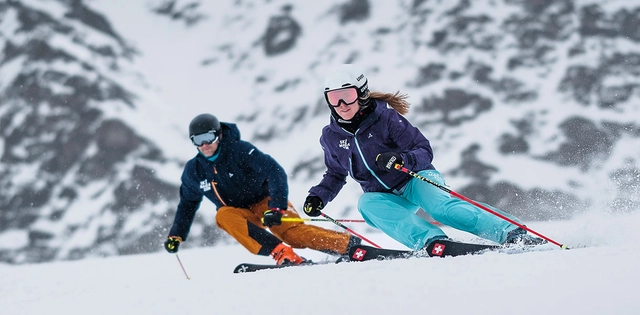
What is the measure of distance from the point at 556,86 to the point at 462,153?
535cm

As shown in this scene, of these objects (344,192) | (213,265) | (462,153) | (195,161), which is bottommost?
(213,265)

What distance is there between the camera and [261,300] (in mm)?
2693

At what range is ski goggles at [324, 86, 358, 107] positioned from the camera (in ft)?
14.4

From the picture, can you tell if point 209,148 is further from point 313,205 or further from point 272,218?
point 313,205

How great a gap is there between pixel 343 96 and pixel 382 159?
0.52m

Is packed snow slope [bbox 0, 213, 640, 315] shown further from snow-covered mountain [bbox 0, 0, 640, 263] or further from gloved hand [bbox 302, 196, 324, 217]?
snow-covered mountain [bbox 0, 0, 640, 263]

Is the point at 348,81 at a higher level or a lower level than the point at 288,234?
higher

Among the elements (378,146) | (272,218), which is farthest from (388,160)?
(272,218)

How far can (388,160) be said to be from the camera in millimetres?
4137

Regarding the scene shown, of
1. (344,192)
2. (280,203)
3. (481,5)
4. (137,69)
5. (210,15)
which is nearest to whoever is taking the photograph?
(280,203)

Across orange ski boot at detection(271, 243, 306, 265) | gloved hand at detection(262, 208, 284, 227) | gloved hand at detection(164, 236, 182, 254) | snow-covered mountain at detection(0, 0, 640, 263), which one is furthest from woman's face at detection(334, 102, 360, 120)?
snow-covered mountain at detection(0, 0, 640, 263)

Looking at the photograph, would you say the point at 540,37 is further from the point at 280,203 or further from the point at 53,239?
the point at 280,203

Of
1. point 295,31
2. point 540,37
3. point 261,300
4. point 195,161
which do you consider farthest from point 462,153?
point 261,300

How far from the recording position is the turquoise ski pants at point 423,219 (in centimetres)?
406
